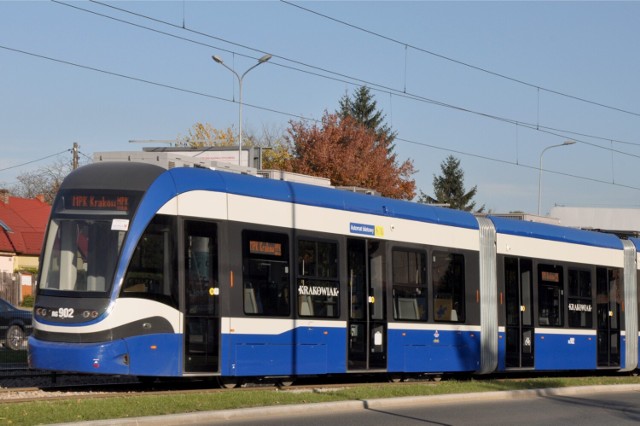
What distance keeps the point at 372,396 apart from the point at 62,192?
5838 mm

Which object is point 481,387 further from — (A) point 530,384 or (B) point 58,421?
(B) point 58,421

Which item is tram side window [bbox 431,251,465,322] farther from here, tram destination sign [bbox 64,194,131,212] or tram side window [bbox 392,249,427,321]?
tram destination sign [bbox 64,194,131,212]

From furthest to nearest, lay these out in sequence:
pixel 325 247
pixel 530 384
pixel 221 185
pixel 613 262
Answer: pixel 613 262, pixel 530 384, pixel 325 247, pixel 221 185

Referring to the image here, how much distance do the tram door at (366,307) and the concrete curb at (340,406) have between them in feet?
7.64

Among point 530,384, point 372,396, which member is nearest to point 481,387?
point 530,384

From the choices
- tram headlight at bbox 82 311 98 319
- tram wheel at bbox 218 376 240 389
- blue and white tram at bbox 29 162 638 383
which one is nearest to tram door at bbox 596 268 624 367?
blue and white tram at bbox 29 162 638 383

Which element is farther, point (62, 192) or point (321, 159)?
point (321, 159)

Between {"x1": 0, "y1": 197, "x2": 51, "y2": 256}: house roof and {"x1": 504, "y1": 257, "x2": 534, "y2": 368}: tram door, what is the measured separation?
44.7 metres

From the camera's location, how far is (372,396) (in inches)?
668

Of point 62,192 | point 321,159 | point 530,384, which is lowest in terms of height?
point 530,384

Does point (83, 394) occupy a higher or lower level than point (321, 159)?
lower

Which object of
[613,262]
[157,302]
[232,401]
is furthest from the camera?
[613,262]

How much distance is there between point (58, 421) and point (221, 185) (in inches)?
231

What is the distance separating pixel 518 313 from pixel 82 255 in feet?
38.4
